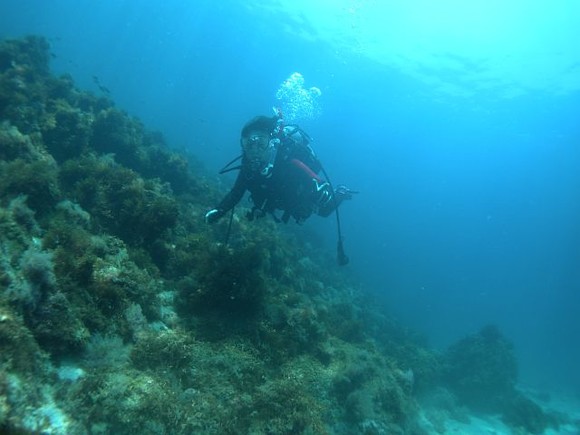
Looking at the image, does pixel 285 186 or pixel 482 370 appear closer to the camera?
pixel 285 186

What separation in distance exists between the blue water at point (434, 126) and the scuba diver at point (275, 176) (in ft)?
66.5

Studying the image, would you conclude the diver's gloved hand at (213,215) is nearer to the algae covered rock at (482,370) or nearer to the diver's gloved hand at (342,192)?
the diver's gloved hand at (342,192)

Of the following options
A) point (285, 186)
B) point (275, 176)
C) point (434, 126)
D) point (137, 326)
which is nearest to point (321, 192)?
point (285, 186)

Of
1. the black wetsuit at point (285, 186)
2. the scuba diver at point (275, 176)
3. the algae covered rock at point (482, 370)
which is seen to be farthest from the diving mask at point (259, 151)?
the algae covered rock at point (482, 370)

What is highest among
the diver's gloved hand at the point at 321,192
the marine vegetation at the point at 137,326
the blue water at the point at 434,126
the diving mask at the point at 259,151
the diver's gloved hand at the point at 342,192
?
the blue water at the point at 434,126

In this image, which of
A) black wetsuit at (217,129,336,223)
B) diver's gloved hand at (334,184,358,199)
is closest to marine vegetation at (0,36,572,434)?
black wetsuit at (217,129,336,223)

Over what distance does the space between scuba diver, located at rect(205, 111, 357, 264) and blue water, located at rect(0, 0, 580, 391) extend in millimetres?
20279

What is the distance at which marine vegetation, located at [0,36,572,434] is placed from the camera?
12.1ft

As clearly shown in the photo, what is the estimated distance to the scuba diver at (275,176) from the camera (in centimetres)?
800

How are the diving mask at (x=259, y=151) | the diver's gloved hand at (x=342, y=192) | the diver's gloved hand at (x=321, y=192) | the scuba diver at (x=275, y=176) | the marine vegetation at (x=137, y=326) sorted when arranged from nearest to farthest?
the marine vegetation at (x=137, y=326) < the diving mask at (x=259, y=151) < the scuba diver at (x=275, y=176) < the diver's gloved hand at (x=321, y=192) < the diver's gloved hand at (x=342, y=192)

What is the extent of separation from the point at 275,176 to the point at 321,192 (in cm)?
123

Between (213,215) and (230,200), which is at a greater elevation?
A: (230,200)

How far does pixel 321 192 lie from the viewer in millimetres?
8617

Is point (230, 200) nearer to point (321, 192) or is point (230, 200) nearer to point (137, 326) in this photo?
point (321, 192)
